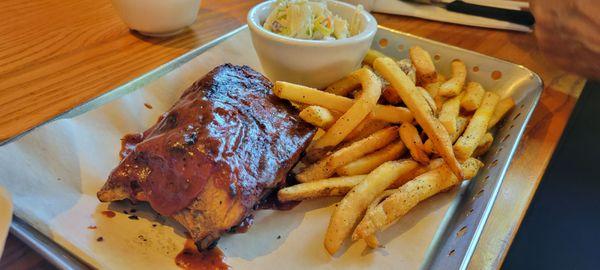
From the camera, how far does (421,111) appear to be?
61.2 inches

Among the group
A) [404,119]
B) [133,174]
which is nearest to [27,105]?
[133,174]

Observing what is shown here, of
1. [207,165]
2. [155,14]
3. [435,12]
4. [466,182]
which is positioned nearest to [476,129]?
[466,182]

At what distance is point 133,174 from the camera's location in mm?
1293

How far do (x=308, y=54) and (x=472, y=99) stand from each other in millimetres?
713

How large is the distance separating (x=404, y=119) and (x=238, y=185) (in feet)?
2.37

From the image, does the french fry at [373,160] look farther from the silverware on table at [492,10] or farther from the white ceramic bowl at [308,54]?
the silverware on table at [492,10]

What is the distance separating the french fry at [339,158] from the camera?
4.91 feet

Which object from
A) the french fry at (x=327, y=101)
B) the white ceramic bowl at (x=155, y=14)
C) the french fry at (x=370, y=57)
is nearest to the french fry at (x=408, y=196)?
the french fry at (x=327, y=101)

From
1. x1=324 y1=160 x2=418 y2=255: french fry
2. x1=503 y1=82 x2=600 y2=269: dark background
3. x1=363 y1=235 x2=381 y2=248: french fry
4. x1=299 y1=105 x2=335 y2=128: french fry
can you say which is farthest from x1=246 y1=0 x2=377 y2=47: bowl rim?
x1=503 y1=82 x2=600 y2=269: dark background

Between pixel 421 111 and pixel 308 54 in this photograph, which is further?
pixel 308 54

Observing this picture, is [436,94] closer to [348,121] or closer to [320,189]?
[348,121]

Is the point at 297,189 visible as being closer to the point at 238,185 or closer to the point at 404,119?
the point at 238,185

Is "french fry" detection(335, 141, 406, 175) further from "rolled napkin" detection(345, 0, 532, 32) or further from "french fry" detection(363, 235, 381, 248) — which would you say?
"rolled napkin" detection(345, 0, 532, 32)

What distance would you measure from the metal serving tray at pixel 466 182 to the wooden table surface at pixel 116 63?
0.05 meters
